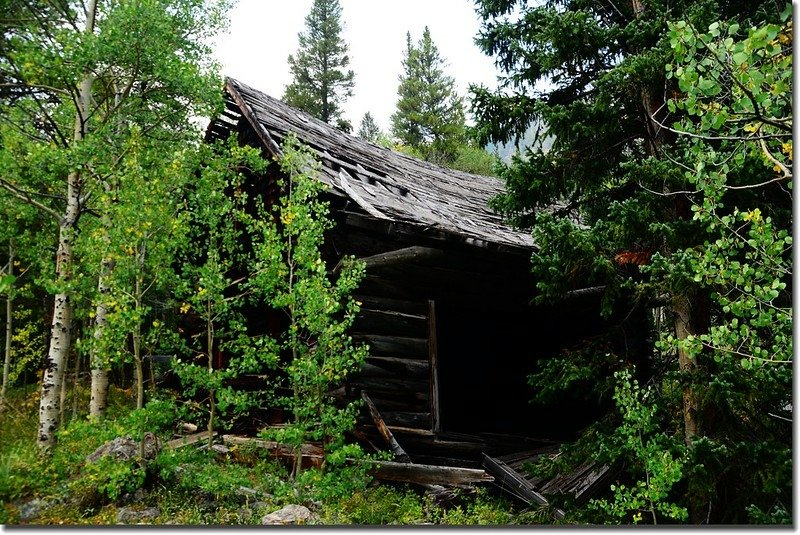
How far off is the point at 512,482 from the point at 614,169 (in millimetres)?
3076

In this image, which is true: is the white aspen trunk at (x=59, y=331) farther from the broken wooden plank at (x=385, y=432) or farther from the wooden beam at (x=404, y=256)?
the broken wooden plank at (x=385, y=432)

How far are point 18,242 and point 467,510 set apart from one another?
473 centimetres

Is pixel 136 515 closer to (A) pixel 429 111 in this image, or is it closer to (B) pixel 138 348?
(B) pixel 138 348

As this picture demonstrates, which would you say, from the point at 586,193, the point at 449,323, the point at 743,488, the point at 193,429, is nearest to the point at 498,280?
the point at 449,323

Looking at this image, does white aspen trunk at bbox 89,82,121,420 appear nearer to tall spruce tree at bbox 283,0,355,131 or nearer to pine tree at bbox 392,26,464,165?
tall spruce tree at bbox 283,0,355,131

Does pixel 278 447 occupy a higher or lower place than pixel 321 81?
lower

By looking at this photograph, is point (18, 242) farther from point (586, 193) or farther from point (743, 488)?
point (743, 488)

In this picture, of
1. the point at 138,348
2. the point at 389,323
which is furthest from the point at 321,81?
the point at 138,348

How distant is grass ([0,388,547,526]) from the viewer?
11.2ft

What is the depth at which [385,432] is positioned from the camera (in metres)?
5.07

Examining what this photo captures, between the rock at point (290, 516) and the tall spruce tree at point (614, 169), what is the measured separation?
1.97m

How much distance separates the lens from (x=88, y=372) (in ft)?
22.1

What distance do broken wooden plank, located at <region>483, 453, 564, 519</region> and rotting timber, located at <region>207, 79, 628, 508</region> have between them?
0.49m

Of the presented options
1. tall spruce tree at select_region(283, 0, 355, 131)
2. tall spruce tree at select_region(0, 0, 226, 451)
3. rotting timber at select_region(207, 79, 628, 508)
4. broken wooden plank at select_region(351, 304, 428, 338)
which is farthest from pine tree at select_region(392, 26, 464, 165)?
broken wooden plank at select_region(351, 304, 428, 338)
